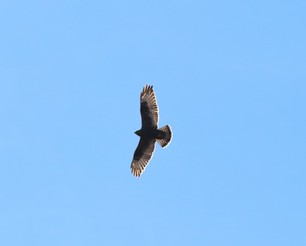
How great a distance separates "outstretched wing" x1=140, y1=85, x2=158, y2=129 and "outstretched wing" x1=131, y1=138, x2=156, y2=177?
1138mm

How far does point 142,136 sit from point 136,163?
6.80 feet

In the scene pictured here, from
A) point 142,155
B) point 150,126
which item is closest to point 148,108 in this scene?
point 150,126

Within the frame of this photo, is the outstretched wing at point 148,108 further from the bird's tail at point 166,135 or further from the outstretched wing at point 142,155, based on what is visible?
the outstretched wing at point 142,155

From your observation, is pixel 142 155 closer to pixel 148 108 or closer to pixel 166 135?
pixel 166 135

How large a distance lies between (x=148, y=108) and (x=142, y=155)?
10.5 feet

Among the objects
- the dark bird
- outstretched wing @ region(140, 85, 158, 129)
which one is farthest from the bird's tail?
outstretched wing @ region(140, 85, 158, 129)

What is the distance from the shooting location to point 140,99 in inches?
3248

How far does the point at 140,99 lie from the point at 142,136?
218 centimetres

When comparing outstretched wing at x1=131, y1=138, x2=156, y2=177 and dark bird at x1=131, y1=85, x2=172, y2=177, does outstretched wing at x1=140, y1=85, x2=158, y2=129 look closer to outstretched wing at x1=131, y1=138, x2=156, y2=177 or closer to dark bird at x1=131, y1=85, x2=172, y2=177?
dark bird at x1=131, y1=85, x2=172, y2=177

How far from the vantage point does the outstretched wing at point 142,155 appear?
83.4 m

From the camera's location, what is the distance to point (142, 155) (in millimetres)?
84125

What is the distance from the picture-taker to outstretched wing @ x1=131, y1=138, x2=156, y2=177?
83.4 meters

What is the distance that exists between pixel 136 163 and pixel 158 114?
139 inches

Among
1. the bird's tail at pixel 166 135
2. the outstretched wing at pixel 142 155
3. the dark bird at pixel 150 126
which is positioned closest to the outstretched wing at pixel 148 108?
the dark bird at pixel 150 126
